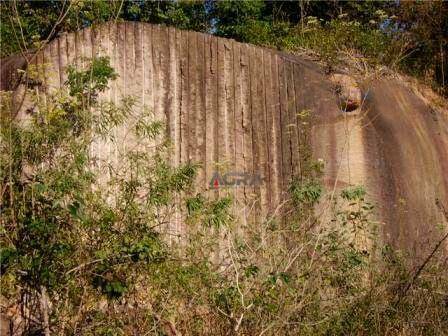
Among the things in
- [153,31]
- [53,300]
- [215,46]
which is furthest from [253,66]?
[53,300]

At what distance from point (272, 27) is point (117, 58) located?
13.1 ft

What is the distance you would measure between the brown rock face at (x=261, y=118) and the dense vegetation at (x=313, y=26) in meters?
0.90

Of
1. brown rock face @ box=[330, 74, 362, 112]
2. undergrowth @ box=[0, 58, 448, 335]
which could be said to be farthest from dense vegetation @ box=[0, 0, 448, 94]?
undergrowth @ box=[0, 58, 448, 335]

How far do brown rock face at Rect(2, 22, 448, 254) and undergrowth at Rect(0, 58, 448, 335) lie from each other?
84 centimetres

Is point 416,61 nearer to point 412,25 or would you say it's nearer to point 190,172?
point 412,25

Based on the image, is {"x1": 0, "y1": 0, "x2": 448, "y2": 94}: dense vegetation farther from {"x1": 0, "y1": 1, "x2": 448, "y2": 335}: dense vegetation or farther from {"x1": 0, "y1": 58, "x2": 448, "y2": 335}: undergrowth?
{"x1": 0, "y1": 58, "x2": 448, "y2": 335}: undergrowth

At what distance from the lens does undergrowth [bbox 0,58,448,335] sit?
3.59m

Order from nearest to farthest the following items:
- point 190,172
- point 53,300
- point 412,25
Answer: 1. point 53,300
2. point 190,172
3. point 412,25

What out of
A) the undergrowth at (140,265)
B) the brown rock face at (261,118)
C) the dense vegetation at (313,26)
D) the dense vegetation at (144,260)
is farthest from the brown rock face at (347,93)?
the undergrowth at (140,265)

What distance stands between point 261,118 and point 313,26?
3.31 metres

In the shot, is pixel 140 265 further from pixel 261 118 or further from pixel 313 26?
pixel 313 26

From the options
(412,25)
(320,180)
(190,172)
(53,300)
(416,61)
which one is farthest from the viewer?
(412,25)

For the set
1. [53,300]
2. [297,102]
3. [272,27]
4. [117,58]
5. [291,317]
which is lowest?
[291,317]

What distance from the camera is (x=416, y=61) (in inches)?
333
